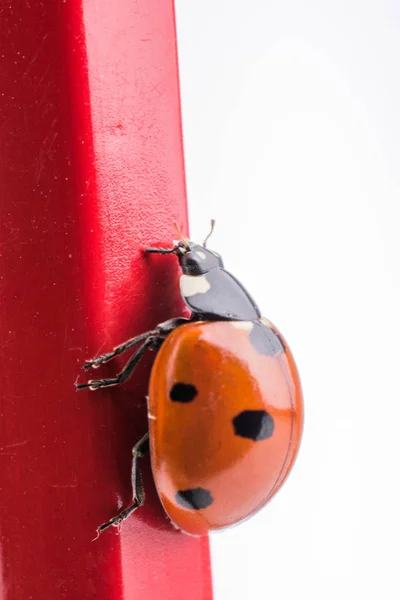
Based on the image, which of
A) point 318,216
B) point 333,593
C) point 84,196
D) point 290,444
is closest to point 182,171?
point 84,196

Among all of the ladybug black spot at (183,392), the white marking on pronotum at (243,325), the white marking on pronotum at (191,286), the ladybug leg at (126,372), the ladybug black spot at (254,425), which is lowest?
the ladybug black spot at (254,425)

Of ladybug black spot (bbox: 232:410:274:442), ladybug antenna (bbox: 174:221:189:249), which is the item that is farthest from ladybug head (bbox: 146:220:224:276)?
ladybug black spot (bbox: 232:410:274:442)

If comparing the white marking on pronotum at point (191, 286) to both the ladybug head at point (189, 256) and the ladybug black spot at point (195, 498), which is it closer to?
the ladybug head at point (189, 256)

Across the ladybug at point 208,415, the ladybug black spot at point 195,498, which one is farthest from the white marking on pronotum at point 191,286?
the ladybug black spot at point 195,498

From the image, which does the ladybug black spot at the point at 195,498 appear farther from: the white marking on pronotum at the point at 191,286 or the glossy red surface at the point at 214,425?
the white marking on pronotum at the point at 191,286

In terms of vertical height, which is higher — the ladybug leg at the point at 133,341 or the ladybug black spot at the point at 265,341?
the ladybug leg at the point at 133,341

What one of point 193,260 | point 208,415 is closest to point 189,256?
point 193,260

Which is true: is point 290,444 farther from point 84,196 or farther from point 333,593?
point 333,593
